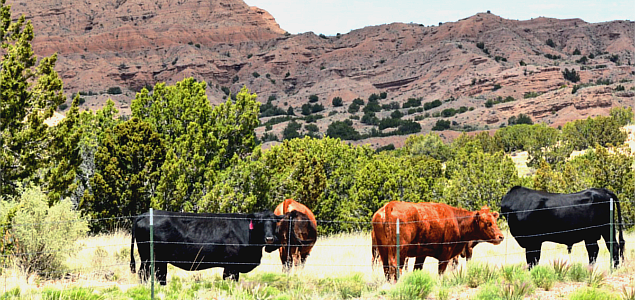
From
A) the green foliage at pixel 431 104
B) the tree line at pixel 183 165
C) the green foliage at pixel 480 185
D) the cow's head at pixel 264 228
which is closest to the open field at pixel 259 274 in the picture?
the cow's head at pixel 264 228

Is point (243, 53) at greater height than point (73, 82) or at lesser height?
greater

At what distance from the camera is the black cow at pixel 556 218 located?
11727 millimetres

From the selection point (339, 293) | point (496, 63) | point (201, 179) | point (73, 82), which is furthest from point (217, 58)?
point (339, 293)

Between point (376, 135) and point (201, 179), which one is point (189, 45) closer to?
point (376, 135)

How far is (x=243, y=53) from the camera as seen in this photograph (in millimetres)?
192750

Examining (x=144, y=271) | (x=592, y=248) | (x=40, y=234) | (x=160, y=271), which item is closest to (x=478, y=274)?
(x=592, y=248)

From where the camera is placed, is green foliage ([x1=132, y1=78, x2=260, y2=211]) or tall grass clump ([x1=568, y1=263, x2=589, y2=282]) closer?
tall grass clump ([x1=568, y1=263, x2=589, y2=282])

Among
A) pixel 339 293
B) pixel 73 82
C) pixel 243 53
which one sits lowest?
pixel 339 293

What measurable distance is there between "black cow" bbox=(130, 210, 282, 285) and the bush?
1909mm

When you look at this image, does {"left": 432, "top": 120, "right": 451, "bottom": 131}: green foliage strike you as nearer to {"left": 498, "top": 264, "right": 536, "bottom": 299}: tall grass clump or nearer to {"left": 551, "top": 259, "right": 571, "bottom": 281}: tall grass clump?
{"left": 551, "top": 259, "right": 571, "bottom": 281}: tall grass clump

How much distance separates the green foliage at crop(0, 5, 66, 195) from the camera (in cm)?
Result: 1475

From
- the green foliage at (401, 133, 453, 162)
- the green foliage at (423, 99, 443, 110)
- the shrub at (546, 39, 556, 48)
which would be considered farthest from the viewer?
the shrub at (546, 39, 556, 48)

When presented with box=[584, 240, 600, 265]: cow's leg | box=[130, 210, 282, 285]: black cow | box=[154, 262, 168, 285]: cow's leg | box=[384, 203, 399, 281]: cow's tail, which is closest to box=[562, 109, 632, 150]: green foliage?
box=[584, 240, 600, 265]: cow's leg

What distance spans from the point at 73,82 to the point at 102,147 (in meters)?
153
